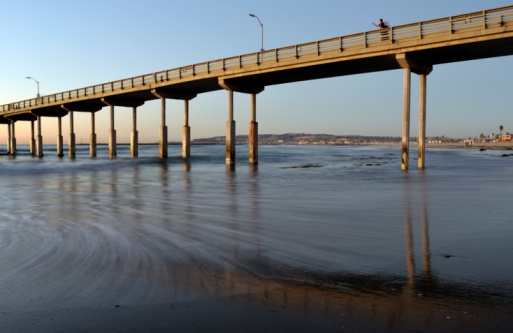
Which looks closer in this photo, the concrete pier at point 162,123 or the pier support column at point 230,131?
the pier support column at point 230,131

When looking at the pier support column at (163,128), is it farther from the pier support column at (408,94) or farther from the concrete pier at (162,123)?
the pier support column at (408,94)

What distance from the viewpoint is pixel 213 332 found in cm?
316

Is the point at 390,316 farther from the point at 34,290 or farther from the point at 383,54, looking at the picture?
the point at 383,54

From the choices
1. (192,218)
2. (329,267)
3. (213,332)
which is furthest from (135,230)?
(213,332)

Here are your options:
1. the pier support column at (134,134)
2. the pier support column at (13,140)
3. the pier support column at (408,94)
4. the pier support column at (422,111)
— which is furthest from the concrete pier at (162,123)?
the pier support column at (13,140)

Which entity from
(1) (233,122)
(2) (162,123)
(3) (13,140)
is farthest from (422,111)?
(3) (13,140)

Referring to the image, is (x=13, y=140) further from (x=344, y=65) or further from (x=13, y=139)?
(x=344, y=65)

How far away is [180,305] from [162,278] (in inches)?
37.3

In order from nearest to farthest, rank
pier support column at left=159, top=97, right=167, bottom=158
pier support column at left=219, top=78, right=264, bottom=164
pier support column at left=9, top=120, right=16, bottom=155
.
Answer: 1. pier support column at left=219, top=78, right=264, bottom=164
2. pier support column at left=159, top=97, right=167, bottom=158
3. pier support column at left=9, top=120, right=16, bottom=155

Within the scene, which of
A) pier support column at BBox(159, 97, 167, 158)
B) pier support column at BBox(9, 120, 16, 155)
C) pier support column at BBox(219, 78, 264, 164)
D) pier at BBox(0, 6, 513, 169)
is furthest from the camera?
pier support column at BBox(9, 120, 16, 155)

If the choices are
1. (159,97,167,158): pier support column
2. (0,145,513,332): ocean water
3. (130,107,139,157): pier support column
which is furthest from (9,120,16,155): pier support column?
(0,145,513,332): ocean water

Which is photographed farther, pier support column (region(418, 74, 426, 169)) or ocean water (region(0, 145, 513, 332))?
pier support column (region(418, 74, 426, 169))

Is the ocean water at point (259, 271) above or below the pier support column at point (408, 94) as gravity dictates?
below

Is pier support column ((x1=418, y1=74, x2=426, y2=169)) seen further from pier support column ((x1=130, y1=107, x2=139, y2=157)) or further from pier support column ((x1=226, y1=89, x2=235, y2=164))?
pier support column ((x1=130, y1=107, x2=139, y2=157))
